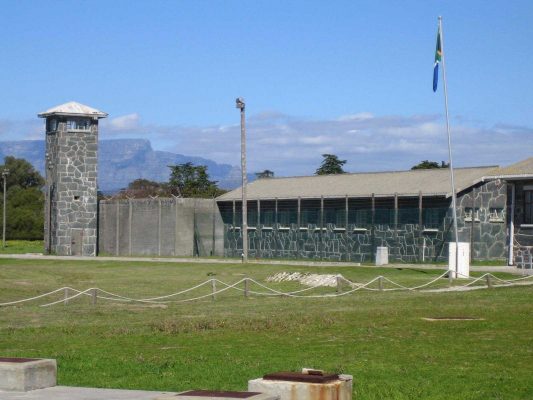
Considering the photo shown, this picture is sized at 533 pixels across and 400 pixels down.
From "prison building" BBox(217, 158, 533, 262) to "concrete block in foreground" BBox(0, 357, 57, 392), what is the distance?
35.8 metres

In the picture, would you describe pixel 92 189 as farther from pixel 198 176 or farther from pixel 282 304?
pixel 198 176

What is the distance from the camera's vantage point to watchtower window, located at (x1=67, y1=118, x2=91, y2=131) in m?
66.1

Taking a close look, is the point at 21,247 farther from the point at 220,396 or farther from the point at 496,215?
the point at 220,396

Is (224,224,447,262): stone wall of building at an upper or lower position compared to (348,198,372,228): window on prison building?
lower

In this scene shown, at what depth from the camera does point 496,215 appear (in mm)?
53562

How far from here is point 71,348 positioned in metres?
20.1

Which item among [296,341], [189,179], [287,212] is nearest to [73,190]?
[287,212]

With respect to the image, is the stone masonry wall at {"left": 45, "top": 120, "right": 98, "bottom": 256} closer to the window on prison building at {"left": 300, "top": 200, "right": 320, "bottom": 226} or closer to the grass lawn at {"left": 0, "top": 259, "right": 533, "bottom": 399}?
the window on prison building at {"left": 300, "top": 200, "right": 320, "bottom": 226}

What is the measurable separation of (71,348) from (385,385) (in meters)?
7.25

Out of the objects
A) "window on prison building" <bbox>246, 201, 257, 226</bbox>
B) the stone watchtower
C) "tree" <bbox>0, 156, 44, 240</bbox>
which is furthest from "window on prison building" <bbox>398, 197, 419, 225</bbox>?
"tree" <bbox>0, 156, 44, 240</bbox>

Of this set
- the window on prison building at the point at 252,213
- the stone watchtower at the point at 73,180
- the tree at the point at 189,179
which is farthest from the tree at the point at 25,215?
the window on prison building at the point at 252,213

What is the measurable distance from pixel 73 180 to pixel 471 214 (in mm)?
25162

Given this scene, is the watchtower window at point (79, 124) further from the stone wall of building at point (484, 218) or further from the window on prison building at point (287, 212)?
the stone wall of building at point (484, 218)

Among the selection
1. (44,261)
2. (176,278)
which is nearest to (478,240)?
(176,278)
